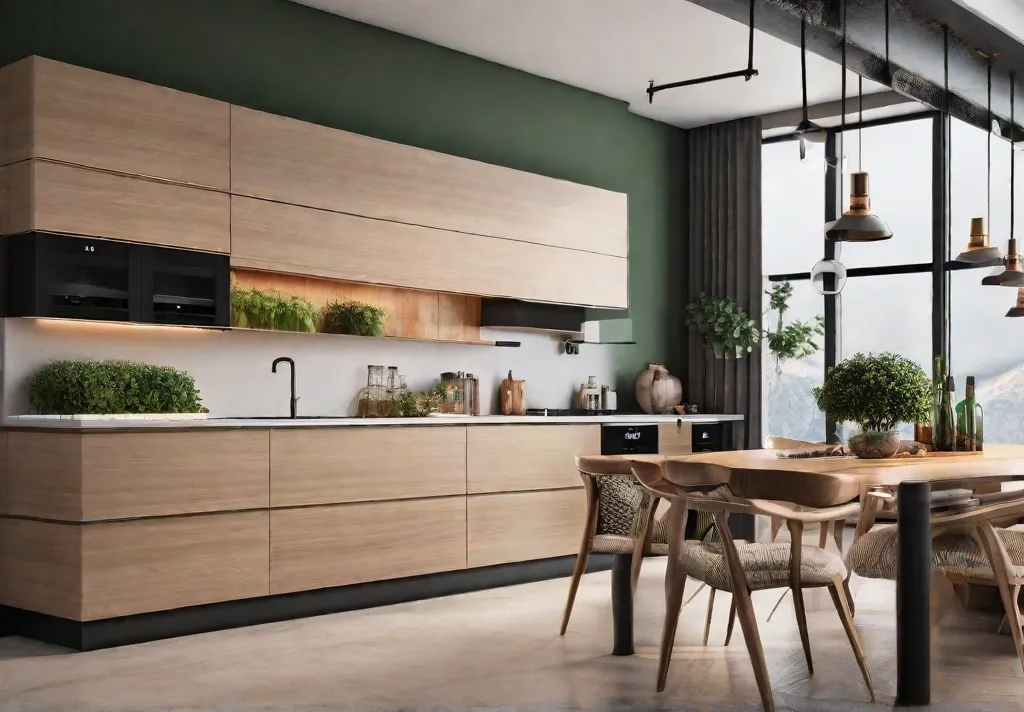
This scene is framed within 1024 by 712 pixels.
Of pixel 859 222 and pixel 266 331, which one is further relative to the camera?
pixel 266 331

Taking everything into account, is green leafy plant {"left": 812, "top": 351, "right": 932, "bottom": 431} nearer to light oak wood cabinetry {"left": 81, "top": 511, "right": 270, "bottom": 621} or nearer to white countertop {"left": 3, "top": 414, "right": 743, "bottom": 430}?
white countertop {"left": 3, "top": 414, "right": 743, "bottom": 430}

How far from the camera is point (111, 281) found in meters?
4.67

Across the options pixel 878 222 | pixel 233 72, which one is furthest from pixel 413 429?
pixel 878 222

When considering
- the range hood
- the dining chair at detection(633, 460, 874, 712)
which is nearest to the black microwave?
the range hood

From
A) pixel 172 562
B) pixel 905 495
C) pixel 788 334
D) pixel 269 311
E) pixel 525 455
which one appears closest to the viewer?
pixel 905 495

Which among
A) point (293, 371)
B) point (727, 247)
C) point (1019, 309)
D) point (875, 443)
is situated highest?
point (727, 247)

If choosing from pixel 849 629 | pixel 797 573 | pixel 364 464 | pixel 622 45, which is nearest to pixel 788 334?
pixel 622 45

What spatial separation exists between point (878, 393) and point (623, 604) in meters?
1.23

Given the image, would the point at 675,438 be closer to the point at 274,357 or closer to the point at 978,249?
the point at 978,249

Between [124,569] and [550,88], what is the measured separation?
4.21 metres

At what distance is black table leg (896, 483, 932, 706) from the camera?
3457 mm

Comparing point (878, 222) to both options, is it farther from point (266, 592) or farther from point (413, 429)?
point (266, 592)

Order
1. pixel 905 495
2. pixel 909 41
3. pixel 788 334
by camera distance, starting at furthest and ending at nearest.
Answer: pixel 788 334 < pixel 909 41 < pixel 905 495

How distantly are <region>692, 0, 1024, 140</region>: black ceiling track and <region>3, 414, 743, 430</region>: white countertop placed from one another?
236 cm
